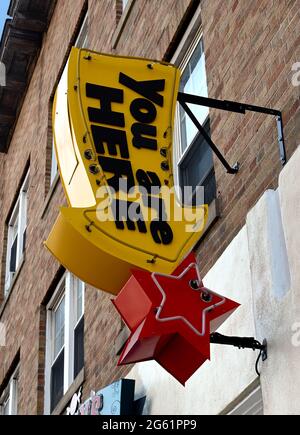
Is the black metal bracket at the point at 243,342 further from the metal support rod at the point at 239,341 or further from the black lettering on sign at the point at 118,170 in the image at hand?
the black lettering on sign at the point at 118,170

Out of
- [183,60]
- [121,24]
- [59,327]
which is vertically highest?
[121,24]

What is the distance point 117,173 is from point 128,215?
416 mm

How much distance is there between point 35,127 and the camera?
17.5 m

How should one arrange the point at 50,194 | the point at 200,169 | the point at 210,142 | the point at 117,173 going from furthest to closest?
the point at 50,194 < the point at 200,169 < the point at 210,142 < the point at 117,173

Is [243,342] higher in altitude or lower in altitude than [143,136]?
lower

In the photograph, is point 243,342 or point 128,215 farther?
point 128,215

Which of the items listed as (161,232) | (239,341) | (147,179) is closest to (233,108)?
(147,179)

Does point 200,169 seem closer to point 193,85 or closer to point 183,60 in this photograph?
point 193,85

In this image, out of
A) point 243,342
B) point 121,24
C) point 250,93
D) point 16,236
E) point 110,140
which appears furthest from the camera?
point 16,236

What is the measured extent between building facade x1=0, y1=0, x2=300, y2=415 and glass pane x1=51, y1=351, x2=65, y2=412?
0.06 feet

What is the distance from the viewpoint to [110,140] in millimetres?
7453

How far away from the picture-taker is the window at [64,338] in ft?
41.3

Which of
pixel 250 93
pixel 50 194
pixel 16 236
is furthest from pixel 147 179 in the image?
pixel 16 236

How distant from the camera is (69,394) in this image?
1184 centimetres
